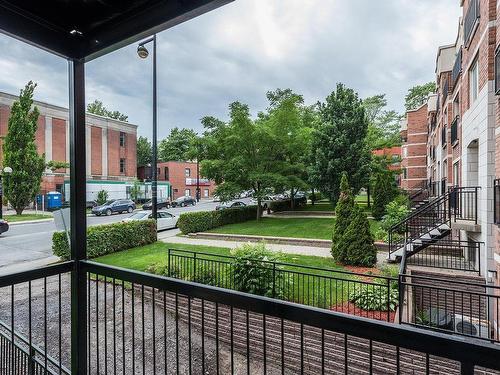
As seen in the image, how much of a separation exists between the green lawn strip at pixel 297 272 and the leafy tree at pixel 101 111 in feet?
8.40

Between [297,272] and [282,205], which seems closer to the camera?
[297,272]

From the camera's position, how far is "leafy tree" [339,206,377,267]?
618 cm

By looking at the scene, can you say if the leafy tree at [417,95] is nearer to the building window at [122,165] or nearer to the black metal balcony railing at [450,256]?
the black metal balcony railing at [450,256]

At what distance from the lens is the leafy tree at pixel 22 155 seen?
70.8 inches

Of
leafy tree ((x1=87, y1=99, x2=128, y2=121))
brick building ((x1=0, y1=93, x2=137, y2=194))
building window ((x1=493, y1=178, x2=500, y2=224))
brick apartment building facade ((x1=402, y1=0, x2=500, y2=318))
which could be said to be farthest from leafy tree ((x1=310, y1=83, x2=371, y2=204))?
brick building ((x1=0, y1=93, x2=137, y2=194))

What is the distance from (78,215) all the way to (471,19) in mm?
7387

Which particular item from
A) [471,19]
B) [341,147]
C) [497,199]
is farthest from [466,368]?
[341,147]

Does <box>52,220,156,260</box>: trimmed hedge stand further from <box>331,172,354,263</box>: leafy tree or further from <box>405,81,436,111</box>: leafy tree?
<box>405,81,436,111</box>: leafy tree

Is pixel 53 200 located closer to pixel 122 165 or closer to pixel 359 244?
pixel 122 165

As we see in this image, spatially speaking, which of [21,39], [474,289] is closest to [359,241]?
[474,289]

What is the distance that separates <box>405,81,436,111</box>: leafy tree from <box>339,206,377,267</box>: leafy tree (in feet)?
81.0

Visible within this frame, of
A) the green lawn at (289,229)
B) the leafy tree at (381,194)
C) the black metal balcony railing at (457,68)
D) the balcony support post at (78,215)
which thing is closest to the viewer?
the balcony support post at (78,215)

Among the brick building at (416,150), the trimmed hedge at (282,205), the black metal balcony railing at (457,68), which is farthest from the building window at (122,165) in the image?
the brick building at (416,150)

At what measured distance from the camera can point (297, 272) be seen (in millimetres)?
3799
